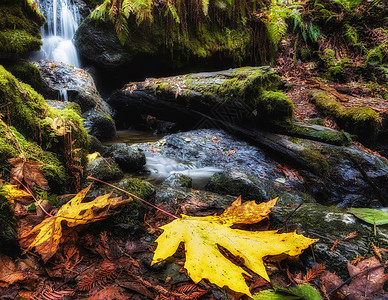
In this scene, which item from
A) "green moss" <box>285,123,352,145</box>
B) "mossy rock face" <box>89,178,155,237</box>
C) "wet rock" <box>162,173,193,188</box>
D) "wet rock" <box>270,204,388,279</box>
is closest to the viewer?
"wet rock" <box>270,204,388,279</box>

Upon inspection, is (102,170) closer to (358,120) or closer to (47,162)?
(47,162)

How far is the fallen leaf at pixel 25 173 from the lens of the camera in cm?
112

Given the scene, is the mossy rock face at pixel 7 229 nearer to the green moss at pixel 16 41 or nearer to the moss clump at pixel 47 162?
the moss clump at pixel 47 162

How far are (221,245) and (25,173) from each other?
1.07 metres

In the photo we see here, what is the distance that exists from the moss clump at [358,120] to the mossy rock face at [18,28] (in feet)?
23.0

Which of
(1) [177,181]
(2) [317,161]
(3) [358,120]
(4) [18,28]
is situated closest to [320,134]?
(2) [317,161]

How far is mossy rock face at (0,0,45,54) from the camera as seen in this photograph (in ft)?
14.0

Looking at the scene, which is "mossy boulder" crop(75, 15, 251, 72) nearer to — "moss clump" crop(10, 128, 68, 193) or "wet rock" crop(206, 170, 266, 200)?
"wet rock" crop(206, 170, 266, 200)

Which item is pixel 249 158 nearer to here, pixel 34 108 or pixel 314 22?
pixel 34 108

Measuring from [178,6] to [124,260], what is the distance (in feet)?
24.0

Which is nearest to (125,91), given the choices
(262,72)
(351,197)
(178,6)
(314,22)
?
(178,6)

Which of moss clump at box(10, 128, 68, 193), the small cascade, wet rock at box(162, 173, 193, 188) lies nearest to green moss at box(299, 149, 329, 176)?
wet rock at box(162, 173, 193, 188)

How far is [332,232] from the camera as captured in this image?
4.20 ft

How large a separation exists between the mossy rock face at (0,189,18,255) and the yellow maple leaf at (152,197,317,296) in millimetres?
595
